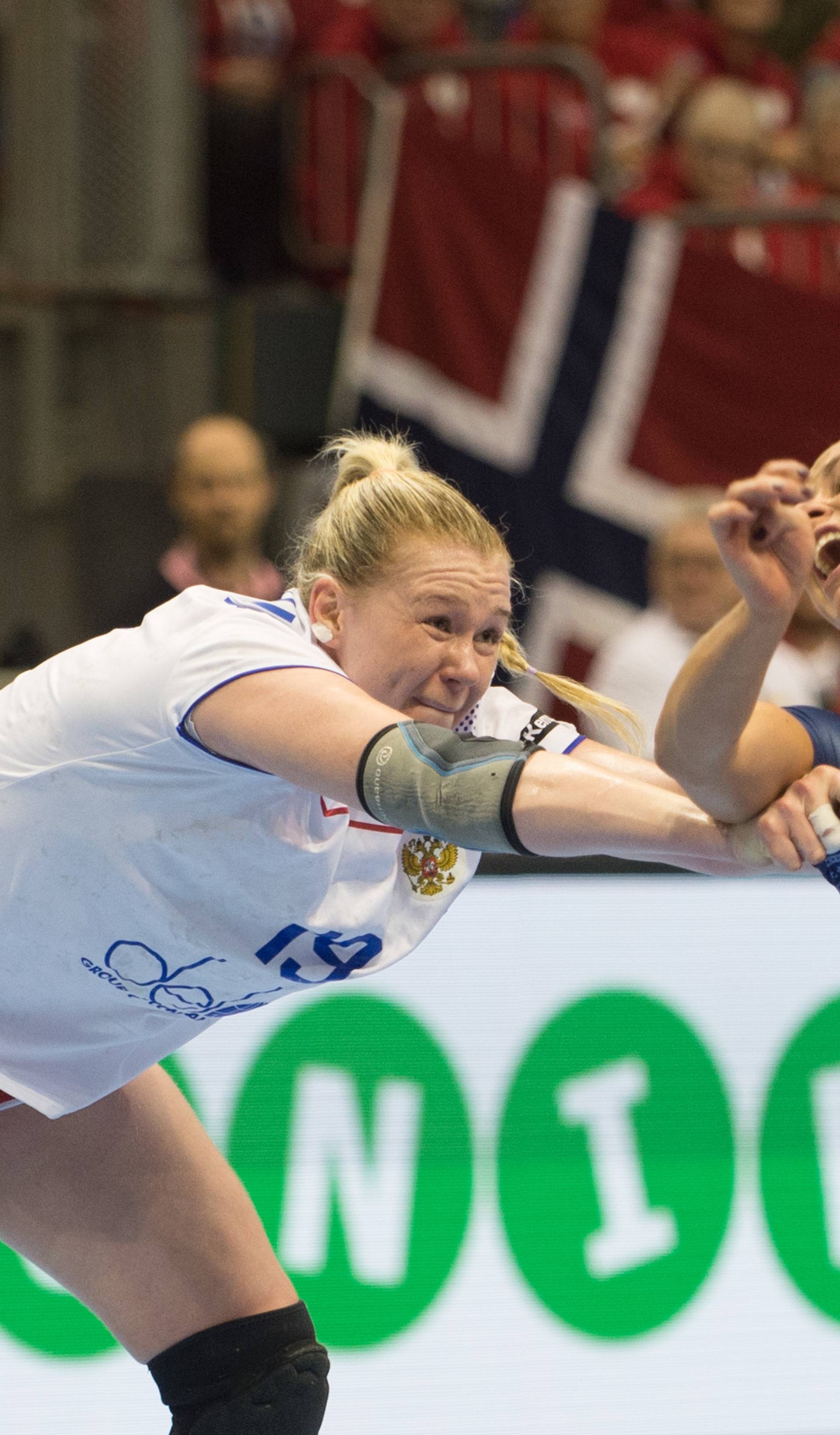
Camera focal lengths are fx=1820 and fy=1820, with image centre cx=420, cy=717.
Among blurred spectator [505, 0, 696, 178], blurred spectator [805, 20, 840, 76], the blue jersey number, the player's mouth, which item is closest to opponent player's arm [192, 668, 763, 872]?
the player's mouth

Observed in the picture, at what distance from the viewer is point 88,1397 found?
3.20 metres

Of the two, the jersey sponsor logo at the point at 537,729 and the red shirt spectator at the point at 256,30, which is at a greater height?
the jersey sponsor logo at the point at 537,729

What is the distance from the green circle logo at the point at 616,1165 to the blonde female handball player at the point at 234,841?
820mm

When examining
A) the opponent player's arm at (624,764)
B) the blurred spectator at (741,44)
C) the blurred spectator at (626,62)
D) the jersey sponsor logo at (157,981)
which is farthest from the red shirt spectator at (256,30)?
the jersey sponsor logo at (157,981)

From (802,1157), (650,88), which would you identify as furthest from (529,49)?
(802,1157)

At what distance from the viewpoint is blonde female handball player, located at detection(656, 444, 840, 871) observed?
1687 millimetres

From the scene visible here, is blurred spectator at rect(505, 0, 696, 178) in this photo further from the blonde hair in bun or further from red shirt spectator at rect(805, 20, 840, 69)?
the blonde hair in bun

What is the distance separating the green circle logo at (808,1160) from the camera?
3.39 meters

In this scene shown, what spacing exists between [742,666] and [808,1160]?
199cm

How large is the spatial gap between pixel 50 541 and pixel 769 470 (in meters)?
4.75

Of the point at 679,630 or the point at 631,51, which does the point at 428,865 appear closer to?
the point at 679,630

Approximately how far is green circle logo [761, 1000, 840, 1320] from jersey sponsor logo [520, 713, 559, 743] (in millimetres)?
1256

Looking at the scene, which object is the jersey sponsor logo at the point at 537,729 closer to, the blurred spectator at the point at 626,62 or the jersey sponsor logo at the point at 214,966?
the jersey sponsor logo at the point at 214,966

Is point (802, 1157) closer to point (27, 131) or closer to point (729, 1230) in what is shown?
point (729, 1230)
